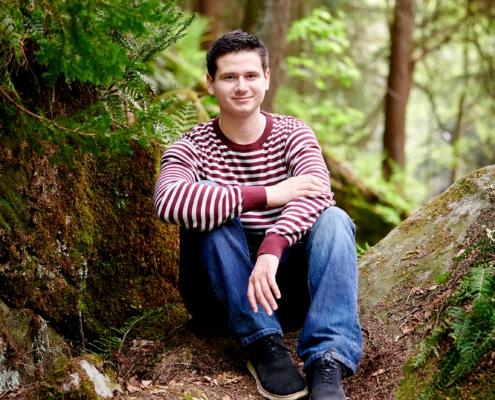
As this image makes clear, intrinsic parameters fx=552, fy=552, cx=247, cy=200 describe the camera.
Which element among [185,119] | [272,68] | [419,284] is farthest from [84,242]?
[272,68]

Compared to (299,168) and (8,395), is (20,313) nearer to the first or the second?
(8,395)

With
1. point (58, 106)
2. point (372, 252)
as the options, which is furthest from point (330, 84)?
point (58, 106)

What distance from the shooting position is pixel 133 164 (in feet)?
11.6

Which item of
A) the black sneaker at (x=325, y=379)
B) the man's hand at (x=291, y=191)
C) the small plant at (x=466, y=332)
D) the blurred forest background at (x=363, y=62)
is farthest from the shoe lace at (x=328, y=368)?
the blurred forest background at (x=363, y=62)

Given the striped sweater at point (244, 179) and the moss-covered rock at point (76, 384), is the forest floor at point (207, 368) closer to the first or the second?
the moss-covered rock at point (76, 384)

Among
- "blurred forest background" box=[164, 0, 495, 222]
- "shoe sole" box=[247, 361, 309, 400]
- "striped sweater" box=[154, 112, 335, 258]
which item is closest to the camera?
"shoe sole" box=[247, 361, 309, 400]

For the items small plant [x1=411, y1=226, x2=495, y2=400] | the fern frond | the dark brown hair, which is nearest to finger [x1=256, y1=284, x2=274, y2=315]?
small plant [x1=411, y1=226, x2=495, y2=400]

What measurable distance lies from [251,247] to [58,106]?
4.51ft

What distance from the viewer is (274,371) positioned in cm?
270

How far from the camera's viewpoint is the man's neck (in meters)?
3.28

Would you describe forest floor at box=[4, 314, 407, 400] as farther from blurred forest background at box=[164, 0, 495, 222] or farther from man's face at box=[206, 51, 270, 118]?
blurred forest background at box=[164, 0, 495, 222]

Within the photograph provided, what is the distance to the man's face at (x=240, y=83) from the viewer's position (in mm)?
3203

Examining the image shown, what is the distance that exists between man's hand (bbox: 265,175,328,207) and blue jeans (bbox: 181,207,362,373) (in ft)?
0.48

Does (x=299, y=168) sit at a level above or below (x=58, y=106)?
below
